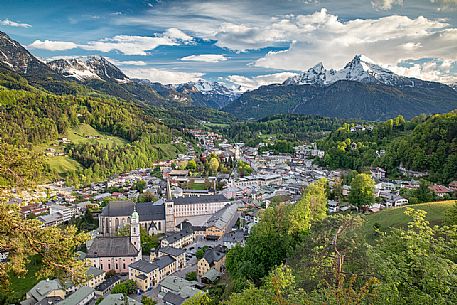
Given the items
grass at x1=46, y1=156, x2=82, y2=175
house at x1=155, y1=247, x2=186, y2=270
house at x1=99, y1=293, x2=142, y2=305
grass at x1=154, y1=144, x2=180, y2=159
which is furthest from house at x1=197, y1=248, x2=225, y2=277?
grass at x1=154, y1=144, x2=180, y2=159

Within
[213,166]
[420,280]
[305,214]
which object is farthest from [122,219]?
[420,280]

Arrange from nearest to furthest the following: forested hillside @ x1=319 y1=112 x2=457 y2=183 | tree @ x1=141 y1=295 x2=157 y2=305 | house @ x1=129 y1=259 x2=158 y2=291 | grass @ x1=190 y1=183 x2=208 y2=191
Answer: tree @ x1=141 y1=295 x2=157 y2=305, house @ x1=129 y1=259 x2=158 y2=291, forested hillside @ x1=319 y1=112 x2=457 y2=183, grass @ x1=190 y1=183 x2=208 y2=191

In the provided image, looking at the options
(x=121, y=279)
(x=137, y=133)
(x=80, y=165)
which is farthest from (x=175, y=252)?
(x=137, y=133)

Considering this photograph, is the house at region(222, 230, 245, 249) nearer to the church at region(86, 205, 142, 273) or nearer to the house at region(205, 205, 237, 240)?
the house at region(205, 205, 237, 240)

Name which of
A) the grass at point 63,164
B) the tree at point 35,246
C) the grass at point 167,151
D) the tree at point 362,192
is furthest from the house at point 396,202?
the grass at point 167,151

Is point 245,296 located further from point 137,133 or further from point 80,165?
point 137,133
